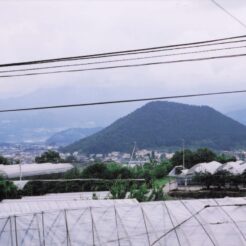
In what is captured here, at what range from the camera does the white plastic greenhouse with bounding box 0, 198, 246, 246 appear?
1084cm

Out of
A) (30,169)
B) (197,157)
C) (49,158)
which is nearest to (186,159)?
(197,157)

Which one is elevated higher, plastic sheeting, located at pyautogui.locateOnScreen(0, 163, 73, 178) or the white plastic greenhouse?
plastic sheeting, located at pyautogui.locateOnScreen(0, 163, 73, 178)

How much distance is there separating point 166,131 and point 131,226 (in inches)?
4041

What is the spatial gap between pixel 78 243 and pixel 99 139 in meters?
97.1

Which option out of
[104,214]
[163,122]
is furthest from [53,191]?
[163,122]

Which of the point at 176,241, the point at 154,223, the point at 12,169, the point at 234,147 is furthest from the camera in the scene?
the point at 234,147

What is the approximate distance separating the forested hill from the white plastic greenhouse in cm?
8967

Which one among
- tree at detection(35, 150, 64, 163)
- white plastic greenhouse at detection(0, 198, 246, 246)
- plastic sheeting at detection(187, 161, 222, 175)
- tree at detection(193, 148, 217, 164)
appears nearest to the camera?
white plastic greenhouse at detection(0, 198, 246, 246)

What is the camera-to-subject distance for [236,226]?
1102 cm

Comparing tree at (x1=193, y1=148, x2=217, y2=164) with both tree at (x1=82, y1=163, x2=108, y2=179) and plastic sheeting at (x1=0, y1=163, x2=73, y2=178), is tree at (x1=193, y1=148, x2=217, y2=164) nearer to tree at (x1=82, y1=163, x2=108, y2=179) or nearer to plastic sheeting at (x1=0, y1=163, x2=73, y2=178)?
plastic sheeting at (x1=0, y1=163, x2=73, y2=178)

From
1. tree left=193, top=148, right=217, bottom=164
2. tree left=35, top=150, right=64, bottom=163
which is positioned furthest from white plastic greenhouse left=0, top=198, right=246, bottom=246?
tree left=35, top=150, right=64, bottom=163

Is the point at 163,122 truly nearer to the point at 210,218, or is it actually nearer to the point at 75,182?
the point at 75,182

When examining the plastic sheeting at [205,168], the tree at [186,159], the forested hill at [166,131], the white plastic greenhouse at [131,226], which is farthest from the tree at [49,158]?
the forested hill at [166,131]

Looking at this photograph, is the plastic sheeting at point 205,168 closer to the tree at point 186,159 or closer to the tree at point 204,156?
the tree at point 204,156
